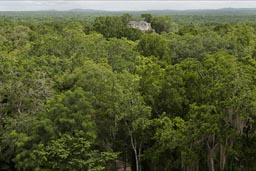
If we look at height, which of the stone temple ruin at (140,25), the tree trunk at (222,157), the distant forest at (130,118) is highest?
the stone temple ruin at (140,25)

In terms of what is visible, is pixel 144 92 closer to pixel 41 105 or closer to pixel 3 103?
pixel 41 105

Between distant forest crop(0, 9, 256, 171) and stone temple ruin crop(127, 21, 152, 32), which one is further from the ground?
stone temple ruin crop(127, 21, 152, 32)

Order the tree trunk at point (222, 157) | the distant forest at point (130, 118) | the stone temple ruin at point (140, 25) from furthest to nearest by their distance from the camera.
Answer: the stone temple ruin at point (140, 25) → the tree trunk at point (222, 157) → the distant forest at point (130, 118)

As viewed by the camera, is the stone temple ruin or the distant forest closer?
the distant forest

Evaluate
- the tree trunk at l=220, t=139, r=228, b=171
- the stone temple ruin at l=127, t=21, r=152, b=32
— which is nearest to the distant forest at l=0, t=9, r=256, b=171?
the tree trunk at l=220, t=139, r=228, b=171

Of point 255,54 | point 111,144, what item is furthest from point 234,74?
point 255,54

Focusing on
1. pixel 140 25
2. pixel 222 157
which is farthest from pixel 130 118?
pixel 140 25

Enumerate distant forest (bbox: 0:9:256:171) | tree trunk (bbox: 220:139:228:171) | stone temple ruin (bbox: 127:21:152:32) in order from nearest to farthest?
distant forest (bbox: 0:9:256:171) < tree trunk (bbox: 220:139:228:171) < stone temple ruin (bbox: 127:21:152:32)

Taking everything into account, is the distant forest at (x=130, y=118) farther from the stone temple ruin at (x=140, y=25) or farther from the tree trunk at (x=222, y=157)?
the stone temple ruin at (x=140, y=25)

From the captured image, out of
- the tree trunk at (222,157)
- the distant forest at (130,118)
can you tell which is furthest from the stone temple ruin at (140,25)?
the tree trunk at (222,157)

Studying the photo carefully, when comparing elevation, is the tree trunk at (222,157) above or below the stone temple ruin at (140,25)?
below

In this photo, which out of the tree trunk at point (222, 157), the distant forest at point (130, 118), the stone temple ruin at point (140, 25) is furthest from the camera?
the stone temple ruin at point (140, 25)

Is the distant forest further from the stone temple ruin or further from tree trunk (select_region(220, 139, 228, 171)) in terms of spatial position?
the stone temple ruin

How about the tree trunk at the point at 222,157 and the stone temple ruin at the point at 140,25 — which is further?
the stone temple ruin at the point at 140,25
